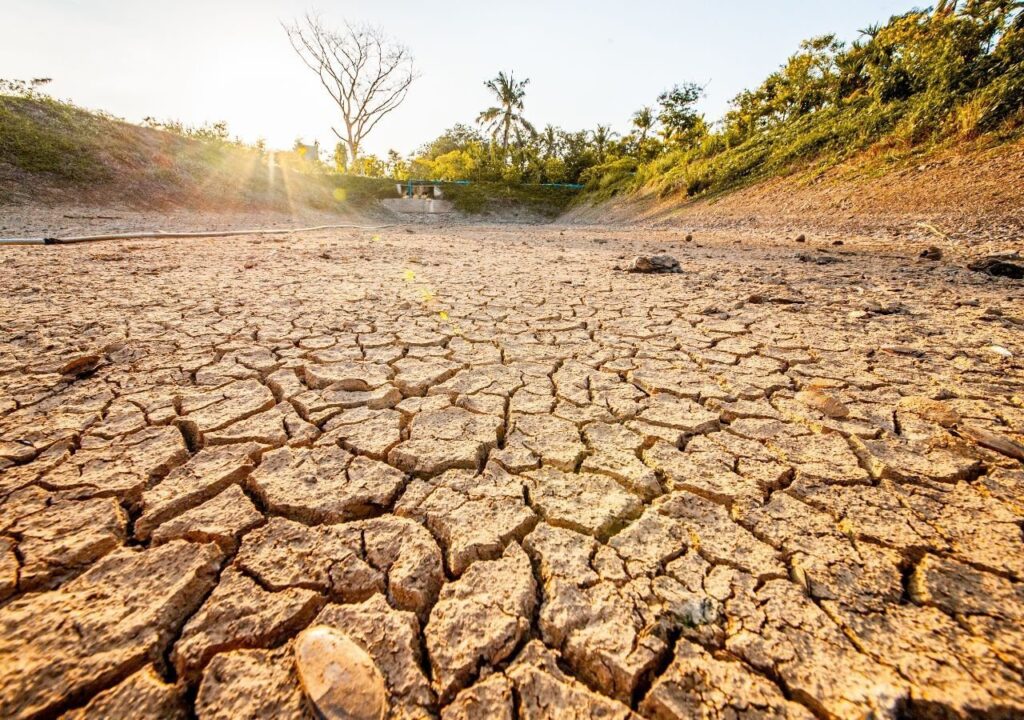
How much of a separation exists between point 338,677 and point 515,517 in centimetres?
48

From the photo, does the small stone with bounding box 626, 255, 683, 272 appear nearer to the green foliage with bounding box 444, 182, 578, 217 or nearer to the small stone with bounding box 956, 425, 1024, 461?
the small stone with bounding box 956, 425, 1024, 461

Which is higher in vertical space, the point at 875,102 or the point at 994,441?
the point at 875,102

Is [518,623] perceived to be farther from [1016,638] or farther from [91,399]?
[91,399]

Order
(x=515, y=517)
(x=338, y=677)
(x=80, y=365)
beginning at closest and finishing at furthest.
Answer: (x=338, y=677) < (x=515, y=517) < (x=80, y=365)

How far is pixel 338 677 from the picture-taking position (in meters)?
0.65

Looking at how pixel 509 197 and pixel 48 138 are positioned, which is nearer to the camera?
pixel 48 138

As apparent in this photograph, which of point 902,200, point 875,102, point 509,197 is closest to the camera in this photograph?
point 902,200

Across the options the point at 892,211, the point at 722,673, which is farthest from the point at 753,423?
the point at 892,211

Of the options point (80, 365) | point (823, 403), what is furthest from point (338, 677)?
point (80, 365)

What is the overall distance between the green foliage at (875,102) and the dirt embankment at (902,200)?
1.68 feet

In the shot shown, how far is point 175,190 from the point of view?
9.20m

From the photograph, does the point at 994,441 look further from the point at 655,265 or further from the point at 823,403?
the point at 655,265

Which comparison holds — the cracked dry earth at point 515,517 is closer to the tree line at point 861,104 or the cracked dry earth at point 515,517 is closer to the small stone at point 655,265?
the small stone at point 655,265

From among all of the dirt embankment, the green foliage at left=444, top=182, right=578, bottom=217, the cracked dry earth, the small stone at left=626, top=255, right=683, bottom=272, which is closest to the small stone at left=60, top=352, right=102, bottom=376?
the cracked dry earth
